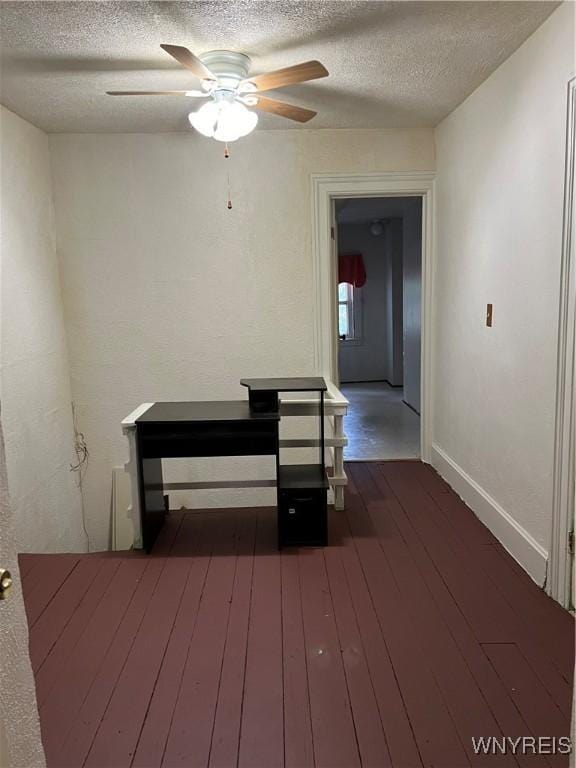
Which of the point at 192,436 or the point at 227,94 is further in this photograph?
the point at 192,436

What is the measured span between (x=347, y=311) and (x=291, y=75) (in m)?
6.56

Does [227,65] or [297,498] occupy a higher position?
[227,65]

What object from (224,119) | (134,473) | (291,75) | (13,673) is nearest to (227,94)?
(224,119)

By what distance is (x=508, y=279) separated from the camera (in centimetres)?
278

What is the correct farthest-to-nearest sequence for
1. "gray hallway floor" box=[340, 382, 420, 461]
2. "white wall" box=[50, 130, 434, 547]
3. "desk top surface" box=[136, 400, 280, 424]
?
"gray hallway floor" box=[340, 382, 420, 461] → "white wall" box=[50, 130, 434, 547] → "desk top surface" box=[136, 400, 280, 424]

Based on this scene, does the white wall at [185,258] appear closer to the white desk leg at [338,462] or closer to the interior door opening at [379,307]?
the white desk leg at [338,462]

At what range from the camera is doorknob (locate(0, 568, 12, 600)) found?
94cm

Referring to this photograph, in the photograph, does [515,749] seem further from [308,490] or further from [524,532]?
[308,490]

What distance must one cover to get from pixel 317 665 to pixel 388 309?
709 centimetres

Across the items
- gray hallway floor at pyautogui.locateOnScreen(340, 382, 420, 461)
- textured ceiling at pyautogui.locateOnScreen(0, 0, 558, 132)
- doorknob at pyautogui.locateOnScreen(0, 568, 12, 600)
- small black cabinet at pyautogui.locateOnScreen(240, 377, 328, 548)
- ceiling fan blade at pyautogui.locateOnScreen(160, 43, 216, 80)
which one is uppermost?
textured ceiling at pyautogui.locateOnScreen(0, 0, 558, 132)

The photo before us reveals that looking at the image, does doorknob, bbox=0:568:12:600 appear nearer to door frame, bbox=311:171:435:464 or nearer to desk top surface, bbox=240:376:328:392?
desk top surface, bbox=240:376:328:392

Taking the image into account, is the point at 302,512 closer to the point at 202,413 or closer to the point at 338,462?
the point at 338,462

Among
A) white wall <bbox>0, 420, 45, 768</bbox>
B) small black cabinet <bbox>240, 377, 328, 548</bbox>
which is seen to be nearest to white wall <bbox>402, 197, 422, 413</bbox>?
small black cabinet <bbox>240, 377, 328, 548</bbox>

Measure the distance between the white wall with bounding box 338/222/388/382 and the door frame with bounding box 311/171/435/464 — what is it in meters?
4.34
